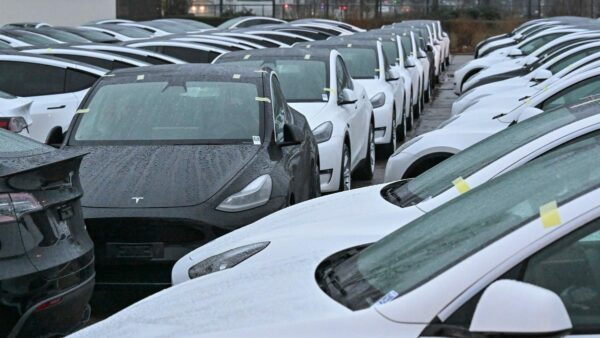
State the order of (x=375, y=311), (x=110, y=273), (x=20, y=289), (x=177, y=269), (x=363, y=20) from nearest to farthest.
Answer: (x=375, y=311), (x=20, y=289), (x=177, y=269), (x=110, y=273), (x=363, y=20)

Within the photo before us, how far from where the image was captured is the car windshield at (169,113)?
8.33 m

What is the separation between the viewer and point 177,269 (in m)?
5.67

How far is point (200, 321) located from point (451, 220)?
0.99m

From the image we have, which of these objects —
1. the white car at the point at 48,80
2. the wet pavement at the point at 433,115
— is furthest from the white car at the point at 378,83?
the white car at the point at 48,80

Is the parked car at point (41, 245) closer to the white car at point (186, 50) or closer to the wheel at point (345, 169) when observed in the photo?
the wheel at point (345, 169)

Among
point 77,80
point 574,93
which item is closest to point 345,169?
point 574,93

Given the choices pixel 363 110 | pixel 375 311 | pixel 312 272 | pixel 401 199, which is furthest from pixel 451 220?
pixel 363 110

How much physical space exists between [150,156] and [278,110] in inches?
57.2

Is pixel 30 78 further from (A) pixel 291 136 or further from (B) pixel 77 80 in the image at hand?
(A) pixel 291 136

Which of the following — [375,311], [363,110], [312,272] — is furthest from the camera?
[363,110]

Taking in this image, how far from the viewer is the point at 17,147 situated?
19.3 feet

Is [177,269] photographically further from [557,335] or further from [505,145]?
[557,335]

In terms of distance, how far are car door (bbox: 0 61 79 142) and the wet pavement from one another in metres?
3.38

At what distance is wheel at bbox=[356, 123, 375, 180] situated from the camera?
1278cm
